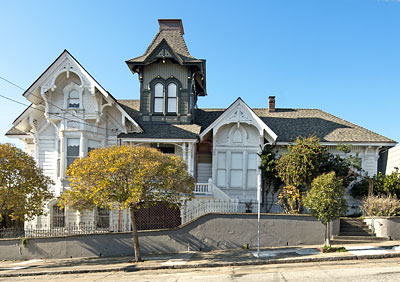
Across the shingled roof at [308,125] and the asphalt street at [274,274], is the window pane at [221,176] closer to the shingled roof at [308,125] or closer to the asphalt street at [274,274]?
the shingled roof at [308,125]

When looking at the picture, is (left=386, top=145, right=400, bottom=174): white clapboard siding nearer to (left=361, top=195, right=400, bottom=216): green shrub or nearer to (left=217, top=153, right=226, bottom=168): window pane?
(left=361, top=195, right=400, bottom=216): green shrub

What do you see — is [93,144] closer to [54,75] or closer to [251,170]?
[54,75]

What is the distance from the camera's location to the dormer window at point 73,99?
69.2 feet

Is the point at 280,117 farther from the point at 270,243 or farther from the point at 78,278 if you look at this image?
the point at 78,278

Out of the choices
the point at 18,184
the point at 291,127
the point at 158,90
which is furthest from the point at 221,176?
the point at 18,184

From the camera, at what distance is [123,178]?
14633mm

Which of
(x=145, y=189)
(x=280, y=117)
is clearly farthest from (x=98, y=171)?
(x=280, y=117)

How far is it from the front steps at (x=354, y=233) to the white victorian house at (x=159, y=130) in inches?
181

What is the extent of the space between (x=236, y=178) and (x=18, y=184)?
37.6 ft

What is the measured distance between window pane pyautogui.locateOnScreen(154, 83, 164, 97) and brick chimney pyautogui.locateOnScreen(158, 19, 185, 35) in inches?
186

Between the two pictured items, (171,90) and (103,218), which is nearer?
(103,218)

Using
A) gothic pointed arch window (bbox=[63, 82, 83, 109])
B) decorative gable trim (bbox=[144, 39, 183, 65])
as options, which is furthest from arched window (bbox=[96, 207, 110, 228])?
decorative gable trim (bbox=[144, 39, 183, 65])

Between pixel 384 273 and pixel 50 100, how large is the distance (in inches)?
728

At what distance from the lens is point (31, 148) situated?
2302 centimetres
